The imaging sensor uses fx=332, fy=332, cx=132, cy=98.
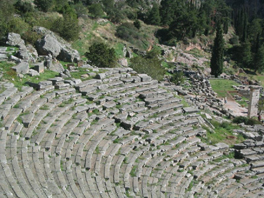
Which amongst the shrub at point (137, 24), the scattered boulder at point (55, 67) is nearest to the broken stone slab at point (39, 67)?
the scattered boulder at point (55, 67)

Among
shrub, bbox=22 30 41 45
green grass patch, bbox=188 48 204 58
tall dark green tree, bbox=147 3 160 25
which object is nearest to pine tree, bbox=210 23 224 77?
green grass patch, bbox=188 48 204 58

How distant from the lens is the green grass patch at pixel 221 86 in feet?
117

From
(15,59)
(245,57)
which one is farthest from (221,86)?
(15,59)

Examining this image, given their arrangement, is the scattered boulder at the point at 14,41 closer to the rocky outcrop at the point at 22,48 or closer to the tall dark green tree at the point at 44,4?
the rocky outcrop at the point at 22,48

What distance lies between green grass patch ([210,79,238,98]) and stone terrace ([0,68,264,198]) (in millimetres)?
18964

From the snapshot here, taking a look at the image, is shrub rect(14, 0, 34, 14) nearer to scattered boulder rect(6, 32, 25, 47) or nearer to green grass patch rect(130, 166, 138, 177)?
scattered boulder rect(6, 32, 25, 47)

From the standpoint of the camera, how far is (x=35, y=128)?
37.3 feet

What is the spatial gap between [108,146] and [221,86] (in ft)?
95.3

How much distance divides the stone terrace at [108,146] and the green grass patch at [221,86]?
19.0 meters

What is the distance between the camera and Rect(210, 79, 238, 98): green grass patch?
35.6 m

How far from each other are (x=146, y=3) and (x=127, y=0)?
7128 millimetres

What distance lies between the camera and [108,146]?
1235 cm

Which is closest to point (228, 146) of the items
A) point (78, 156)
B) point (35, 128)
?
point (78, 156)

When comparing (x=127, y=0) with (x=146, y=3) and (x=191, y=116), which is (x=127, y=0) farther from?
(x=191, y=116)
